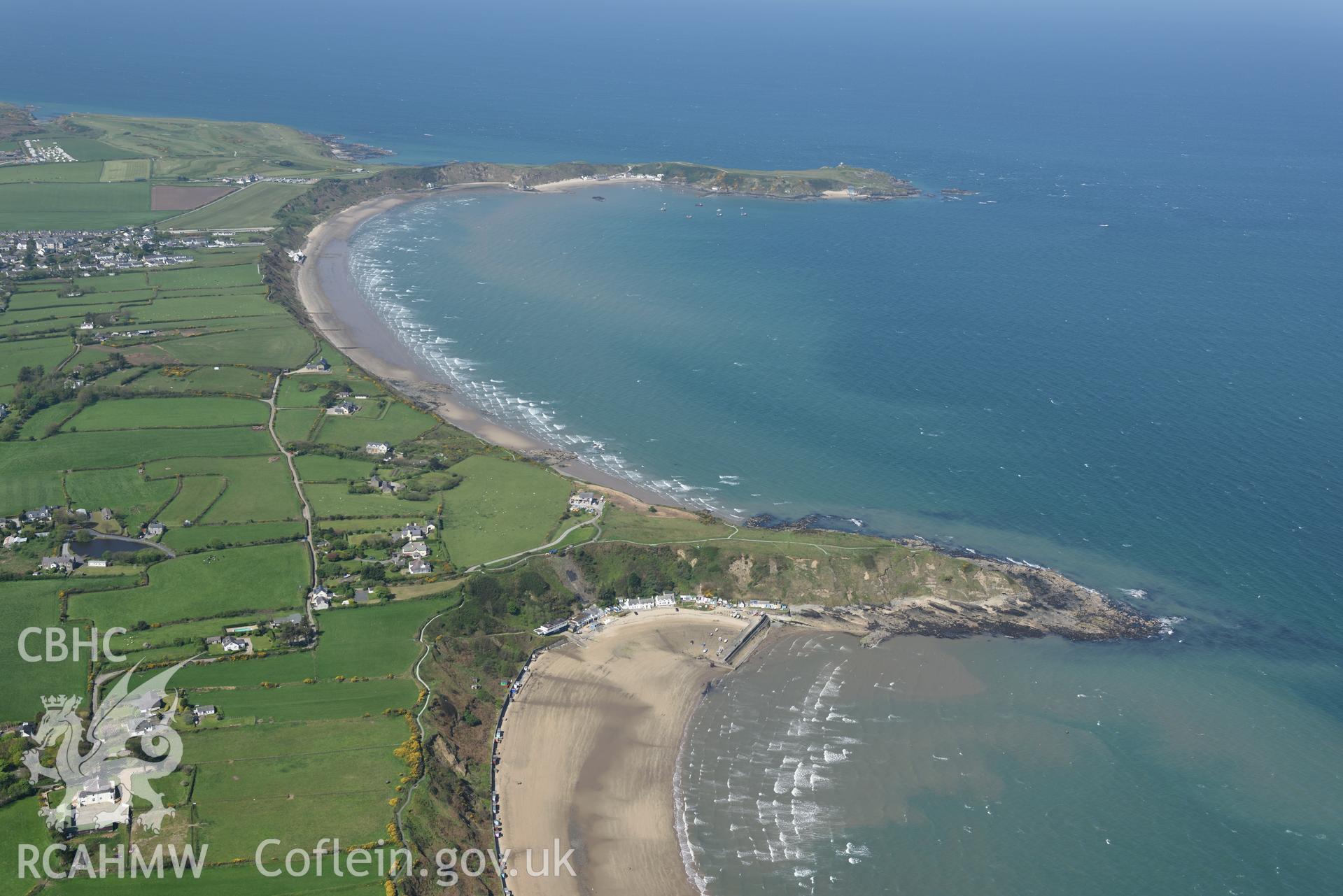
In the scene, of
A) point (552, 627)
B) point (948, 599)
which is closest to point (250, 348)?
point (552, 627)

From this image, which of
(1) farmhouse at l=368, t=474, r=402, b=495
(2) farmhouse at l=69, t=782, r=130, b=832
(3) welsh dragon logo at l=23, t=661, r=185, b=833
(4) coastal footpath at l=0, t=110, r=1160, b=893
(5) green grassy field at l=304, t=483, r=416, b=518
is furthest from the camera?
(1) farmhouse at l=368, t=474, r=402, b=495

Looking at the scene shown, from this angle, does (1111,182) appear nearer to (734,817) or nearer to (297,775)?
(734,817)

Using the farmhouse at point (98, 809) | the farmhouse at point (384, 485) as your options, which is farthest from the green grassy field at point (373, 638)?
the farmhouse at point (384, 485)

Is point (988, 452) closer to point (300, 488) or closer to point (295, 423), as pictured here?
point (300, 488)

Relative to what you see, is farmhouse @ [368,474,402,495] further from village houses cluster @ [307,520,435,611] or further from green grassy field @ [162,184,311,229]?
green grassy field @ [162,184,311,229]

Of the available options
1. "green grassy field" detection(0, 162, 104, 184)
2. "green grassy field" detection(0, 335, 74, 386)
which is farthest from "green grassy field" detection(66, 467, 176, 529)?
"green grassy field" detection(0, 162, 104, 184)
